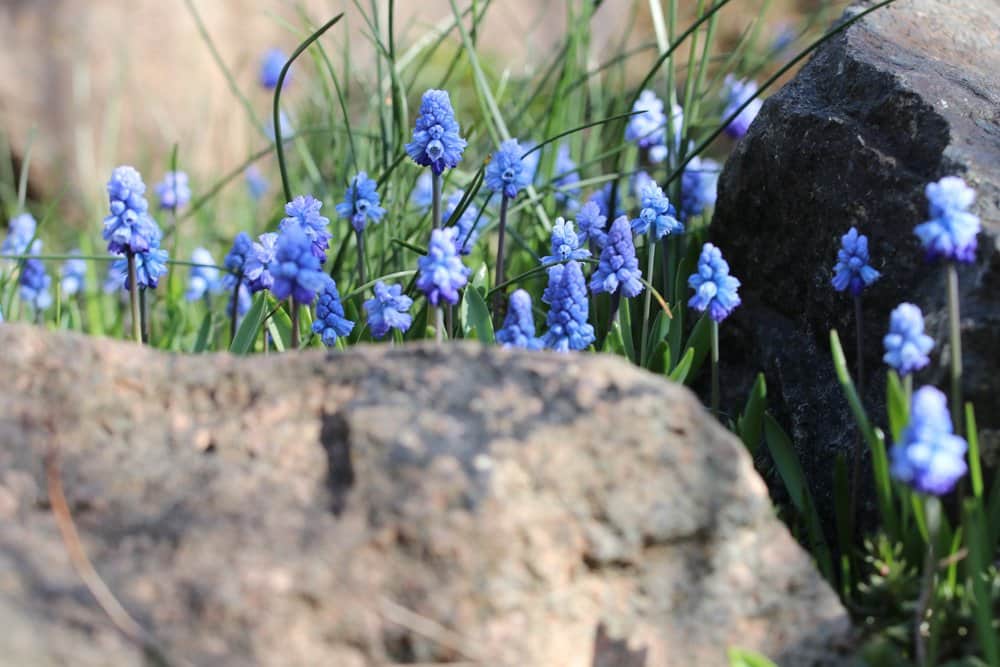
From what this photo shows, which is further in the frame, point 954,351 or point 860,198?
point 860,198

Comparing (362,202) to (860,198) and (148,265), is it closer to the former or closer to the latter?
(148,265)

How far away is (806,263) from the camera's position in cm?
293

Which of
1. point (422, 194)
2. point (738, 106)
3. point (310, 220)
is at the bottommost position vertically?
point (310, 220)

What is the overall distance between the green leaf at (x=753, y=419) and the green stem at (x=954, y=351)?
0.45 metres

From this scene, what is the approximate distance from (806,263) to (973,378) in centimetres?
77

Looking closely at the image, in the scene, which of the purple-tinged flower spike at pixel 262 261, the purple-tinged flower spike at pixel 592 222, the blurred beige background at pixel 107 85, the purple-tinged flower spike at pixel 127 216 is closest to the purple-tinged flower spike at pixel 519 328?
the purple-tinged flower spike at pixel 592 222

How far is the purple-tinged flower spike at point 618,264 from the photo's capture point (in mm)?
2594

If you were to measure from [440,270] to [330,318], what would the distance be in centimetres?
53

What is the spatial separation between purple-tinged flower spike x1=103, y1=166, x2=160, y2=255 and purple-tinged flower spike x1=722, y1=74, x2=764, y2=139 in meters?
2.07

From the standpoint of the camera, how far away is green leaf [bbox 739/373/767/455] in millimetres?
2535

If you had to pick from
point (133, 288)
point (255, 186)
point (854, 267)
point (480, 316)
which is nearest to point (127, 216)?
point (133, 288)

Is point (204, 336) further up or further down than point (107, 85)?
further down

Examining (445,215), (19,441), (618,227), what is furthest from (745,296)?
(19,441)

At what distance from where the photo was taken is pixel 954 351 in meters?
2.12
